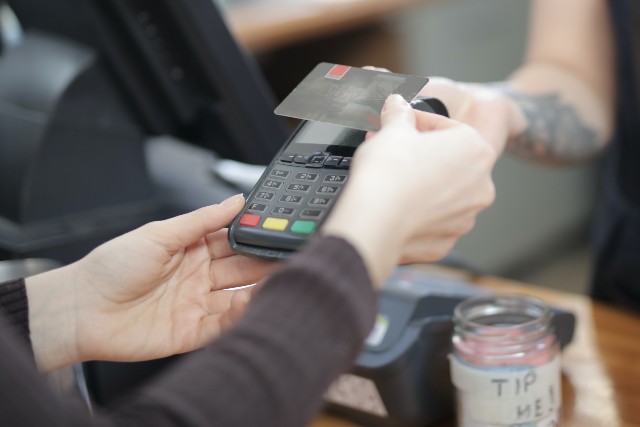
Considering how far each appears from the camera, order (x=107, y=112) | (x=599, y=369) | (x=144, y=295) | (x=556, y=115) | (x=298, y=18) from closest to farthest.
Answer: (x=144, y=295) < (x=599, y=369) < (x=107, y=112) < (x=556, y=115) < (x=298, y=18)

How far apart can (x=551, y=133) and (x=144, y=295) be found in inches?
23.9

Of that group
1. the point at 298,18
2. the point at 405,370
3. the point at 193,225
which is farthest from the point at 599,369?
the point at 298,18

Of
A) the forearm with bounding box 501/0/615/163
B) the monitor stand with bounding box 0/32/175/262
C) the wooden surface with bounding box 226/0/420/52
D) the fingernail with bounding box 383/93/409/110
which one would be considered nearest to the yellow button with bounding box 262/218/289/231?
the fingernail with bounding box 383/93/409/110

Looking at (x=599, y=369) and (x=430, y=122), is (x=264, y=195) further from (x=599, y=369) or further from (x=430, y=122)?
(x=599, y=369)

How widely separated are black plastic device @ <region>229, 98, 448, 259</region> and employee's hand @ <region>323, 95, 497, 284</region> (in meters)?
0.05

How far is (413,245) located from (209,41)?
399mm

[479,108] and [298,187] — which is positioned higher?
[298,187]

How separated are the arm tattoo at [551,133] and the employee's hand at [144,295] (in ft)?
1.59

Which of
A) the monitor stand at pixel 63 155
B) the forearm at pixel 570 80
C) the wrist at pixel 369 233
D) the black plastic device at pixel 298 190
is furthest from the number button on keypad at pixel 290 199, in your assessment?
the forearm at pixel 570 80

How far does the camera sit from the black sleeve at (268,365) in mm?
433

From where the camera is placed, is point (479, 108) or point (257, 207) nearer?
point (257, 207)

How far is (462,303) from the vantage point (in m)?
0.76

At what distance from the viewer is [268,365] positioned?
1.45 ft

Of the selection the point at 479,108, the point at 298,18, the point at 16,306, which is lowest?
the point at 298,18
